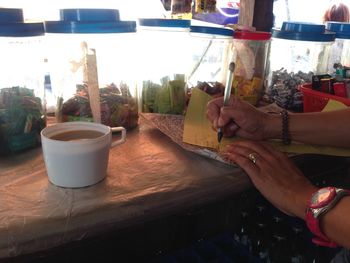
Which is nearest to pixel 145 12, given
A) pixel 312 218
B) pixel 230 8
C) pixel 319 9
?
pixel 230 8

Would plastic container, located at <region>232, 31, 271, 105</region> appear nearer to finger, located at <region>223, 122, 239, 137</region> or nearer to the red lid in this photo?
the red lid

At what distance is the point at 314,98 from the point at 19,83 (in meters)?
0.70

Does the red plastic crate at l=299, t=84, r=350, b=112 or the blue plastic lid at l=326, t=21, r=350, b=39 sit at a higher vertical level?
the blue plastic lid at l=326, t=21, r=350, b=39

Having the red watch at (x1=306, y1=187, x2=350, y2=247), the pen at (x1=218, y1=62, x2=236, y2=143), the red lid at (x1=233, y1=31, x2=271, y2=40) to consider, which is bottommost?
the red watch at (x1=306, y1=187, x2=350, y2=247)

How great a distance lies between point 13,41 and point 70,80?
0.49ft

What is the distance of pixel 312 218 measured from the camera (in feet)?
1.81

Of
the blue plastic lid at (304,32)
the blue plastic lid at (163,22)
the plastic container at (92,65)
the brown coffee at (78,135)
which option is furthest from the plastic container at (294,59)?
the brown coffee at (78,135)

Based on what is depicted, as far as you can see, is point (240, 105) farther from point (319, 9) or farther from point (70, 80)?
point (319, 9)

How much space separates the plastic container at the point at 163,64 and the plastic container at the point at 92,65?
8 cm

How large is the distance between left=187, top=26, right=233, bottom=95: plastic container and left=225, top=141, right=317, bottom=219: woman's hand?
29 centimetres

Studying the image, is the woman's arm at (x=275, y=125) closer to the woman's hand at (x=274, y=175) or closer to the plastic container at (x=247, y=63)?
the woman's hand at (x=274, y=175)

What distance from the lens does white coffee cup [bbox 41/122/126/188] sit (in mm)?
504

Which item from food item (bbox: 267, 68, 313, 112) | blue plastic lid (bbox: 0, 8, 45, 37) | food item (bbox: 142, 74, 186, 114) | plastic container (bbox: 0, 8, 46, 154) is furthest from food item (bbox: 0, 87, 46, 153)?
food item (bbox: 267, 68, 313, 112)

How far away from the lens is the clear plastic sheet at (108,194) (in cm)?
46
